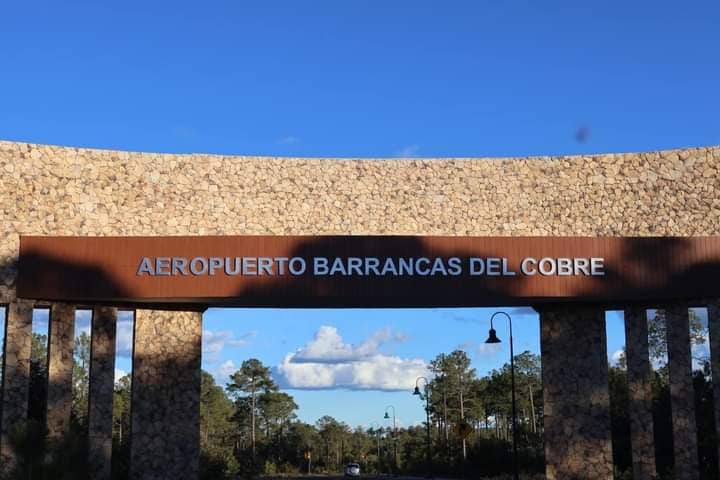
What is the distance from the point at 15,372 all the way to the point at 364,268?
35.0ft

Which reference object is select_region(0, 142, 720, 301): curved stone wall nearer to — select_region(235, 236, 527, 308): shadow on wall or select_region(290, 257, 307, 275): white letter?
select_region(235, 236, 527, 308): shadow on wall

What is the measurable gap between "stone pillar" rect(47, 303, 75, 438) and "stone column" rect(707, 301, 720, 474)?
19.4 meters

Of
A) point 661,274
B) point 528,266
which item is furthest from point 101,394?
point 661,274

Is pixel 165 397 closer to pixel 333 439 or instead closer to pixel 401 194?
pixel 401 194

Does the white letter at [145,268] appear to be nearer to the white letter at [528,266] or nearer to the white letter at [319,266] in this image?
the white letter at [319,266]

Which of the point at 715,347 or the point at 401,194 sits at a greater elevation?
the point at 401,194

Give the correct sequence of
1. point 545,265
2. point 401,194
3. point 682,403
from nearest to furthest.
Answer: point 545,265 → point 682,403 → point 401,194

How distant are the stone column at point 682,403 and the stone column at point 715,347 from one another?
2.18 ft

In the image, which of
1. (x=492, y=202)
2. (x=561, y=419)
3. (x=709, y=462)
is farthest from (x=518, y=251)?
(x=709, y=462)

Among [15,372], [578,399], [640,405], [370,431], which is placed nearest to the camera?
[15,372]

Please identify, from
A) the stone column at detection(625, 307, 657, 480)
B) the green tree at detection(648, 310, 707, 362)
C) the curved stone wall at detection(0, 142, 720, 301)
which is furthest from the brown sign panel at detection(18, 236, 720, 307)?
the green tree at detection(648, 310, 707, 362)

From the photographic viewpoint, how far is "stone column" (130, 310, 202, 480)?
30297 millimetres

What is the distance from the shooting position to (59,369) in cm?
2838

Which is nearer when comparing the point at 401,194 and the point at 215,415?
the point at 401,194
